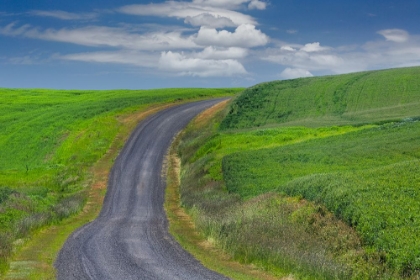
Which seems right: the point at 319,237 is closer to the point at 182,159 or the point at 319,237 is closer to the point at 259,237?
the point at 259,237

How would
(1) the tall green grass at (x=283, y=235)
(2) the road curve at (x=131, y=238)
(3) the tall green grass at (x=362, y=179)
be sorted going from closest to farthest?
(1) the tall green grass at (x=283, y=235), (3) the tall green grass at (x=362, y=179), (2) the road curve at (x=131, y=238)

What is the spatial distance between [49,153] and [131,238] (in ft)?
132

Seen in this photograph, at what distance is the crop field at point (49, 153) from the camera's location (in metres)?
31.1

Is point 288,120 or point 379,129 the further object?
point 288,120

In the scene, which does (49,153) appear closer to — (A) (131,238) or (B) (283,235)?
(A) (131,238)

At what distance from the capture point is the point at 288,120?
221 ft

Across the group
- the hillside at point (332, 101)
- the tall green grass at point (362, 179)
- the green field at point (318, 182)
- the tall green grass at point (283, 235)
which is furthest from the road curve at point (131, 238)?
the hillside at point (332, 101)

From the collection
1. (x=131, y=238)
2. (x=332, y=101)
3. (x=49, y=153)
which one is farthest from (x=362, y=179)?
(x=332, y=101)

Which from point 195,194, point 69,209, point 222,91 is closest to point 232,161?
point 195,194

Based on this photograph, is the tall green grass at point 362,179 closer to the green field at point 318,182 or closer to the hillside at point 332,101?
the green field at point 318,182

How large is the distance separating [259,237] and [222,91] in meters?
91.1

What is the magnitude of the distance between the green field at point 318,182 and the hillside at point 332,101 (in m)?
0.24

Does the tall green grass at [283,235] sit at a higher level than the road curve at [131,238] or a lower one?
higher

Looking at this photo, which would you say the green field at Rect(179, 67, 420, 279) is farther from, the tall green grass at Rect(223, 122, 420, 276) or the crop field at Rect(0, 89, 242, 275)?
the crop field at Rect(0, 89, 242, 275)
